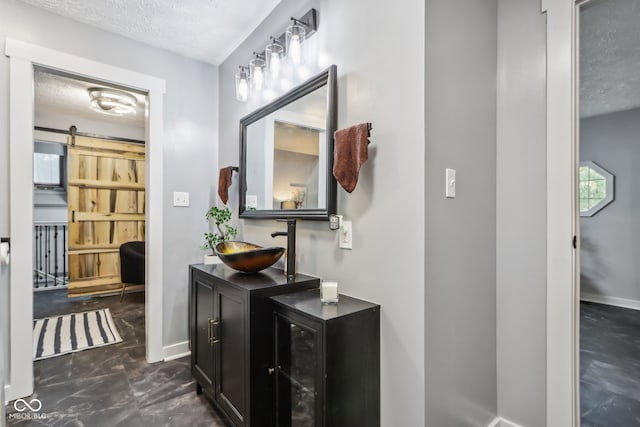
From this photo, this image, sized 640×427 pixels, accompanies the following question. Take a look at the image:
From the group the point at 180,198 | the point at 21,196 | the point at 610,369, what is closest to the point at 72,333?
the point at 21,196

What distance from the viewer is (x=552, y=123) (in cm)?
145

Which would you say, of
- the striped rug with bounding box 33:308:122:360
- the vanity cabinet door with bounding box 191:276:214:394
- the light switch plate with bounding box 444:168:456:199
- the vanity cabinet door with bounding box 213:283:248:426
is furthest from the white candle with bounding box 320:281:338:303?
the striped rug with bounding box 33:308:122:360

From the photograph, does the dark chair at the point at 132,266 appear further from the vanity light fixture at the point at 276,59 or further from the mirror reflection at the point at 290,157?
the vanity light fixture at the point at 276,59

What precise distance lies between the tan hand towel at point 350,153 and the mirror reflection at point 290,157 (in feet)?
0.71

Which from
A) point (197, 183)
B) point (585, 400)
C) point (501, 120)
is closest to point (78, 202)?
point (197, 183)

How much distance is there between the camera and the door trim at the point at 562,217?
4.58ft

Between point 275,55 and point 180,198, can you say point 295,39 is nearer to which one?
point 275,55

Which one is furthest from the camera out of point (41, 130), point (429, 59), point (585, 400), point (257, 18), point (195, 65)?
point (41, 130)

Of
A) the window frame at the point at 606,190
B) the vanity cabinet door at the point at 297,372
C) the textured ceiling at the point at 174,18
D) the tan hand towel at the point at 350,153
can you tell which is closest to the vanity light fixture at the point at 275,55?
the textured ceiling at the point at 174,18

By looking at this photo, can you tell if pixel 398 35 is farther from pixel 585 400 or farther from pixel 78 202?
pixel 78 202

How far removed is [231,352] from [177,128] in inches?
75.8

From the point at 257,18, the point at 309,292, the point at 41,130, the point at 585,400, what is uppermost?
the point at 257,18

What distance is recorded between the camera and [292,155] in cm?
190

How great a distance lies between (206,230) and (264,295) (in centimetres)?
155
